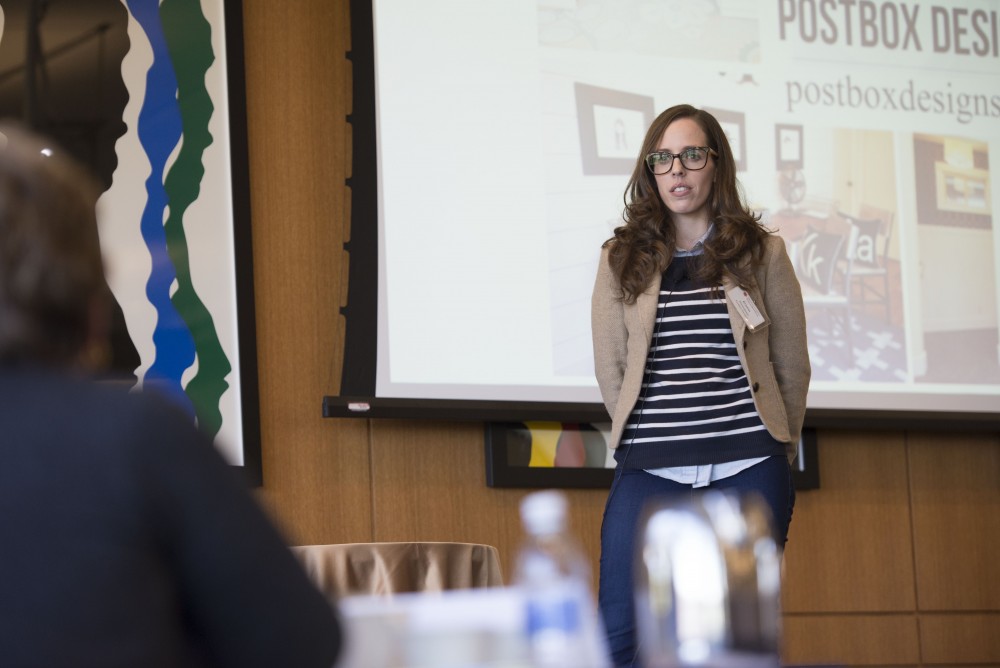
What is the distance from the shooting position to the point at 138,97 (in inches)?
146

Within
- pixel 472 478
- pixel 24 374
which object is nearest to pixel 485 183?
pixel 472 478

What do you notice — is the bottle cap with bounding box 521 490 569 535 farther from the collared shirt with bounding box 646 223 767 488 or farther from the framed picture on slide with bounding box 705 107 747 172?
the framed picture on slide with bounding box 705 107 747 172

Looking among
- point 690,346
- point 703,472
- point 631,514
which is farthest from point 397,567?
point 690,346

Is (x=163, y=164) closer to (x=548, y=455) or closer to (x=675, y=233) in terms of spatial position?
(x=548, y=455)

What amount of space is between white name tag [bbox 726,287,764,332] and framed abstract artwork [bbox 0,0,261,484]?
155 centimetres

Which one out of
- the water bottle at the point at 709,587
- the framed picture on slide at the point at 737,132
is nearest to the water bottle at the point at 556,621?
the water bottle at the point at 709,587

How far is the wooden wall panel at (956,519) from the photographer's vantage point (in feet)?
15.2

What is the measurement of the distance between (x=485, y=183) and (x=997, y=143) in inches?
81.4

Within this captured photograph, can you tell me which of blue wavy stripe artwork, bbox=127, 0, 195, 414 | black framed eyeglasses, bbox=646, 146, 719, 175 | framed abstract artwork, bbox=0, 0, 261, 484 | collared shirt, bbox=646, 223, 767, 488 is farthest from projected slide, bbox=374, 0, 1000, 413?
collared shirt, bbox=646, 223, 767, 488

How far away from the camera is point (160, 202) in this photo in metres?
3.70

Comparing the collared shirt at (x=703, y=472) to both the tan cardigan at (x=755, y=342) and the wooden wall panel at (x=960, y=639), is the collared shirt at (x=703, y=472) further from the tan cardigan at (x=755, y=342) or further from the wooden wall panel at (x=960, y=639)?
the wooden wall panel at (x=960, y=639)

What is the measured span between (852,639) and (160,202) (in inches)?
107

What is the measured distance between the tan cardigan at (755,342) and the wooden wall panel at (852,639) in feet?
5.73

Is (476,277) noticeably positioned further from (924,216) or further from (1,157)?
(1,157)
